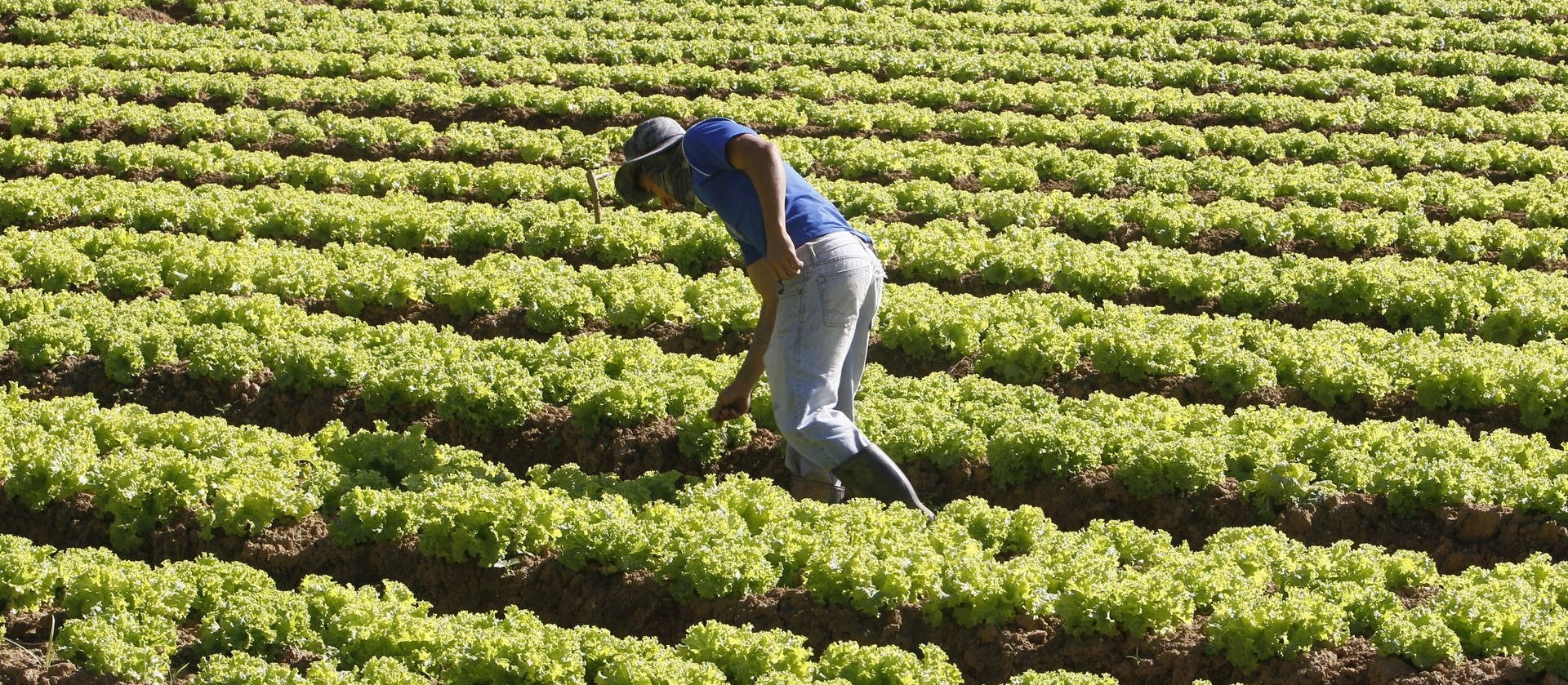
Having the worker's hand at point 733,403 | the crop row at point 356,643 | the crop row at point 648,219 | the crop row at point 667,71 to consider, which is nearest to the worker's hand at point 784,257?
the worker's hand at point 733,403

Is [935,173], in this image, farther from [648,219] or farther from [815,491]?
[815,491]

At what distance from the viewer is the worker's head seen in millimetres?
8539

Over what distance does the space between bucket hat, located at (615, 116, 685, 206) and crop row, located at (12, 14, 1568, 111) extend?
12.4 m

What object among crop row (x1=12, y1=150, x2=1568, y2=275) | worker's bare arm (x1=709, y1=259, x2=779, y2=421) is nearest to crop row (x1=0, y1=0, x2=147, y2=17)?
crop row (x1=12, y1=150, x2=1568, y2=275)

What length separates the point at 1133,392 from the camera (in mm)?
11250

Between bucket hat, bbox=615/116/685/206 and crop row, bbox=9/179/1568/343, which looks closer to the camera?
bucket hat, bbox=615/116/685/206

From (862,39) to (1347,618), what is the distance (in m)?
17.3

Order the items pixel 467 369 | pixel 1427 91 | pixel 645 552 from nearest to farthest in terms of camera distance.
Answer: pixel 645 552, pixel 467 369, pixel 1427 91

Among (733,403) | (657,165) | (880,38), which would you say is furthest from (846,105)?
(657,165)

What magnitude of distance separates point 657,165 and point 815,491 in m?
2.12

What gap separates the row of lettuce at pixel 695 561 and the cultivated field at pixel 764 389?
0.03 metres

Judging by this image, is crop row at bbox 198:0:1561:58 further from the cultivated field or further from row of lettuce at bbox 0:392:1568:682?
row of lettuce at bbox 0:392:1568:682

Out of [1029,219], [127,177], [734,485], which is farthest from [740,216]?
[127,177]

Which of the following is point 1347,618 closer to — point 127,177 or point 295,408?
point 295,408
